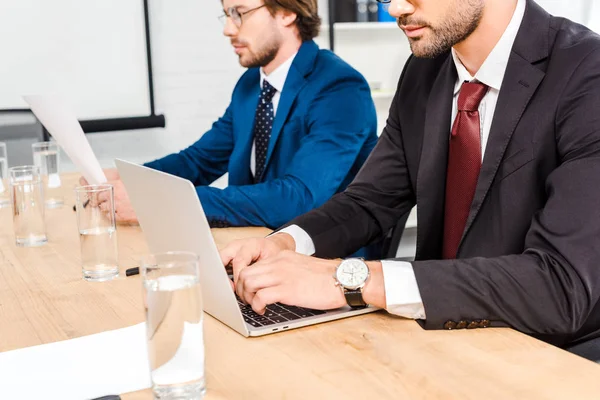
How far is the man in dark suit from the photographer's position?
1.07 m

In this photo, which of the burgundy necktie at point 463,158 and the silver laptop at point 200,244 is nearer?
the silver laptop at point 200,244

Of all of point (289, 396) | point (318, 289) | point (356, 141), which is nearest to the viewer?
point (289, 396)

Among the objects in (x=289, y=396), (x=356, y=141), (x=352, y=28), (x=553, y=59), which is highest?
(x=352, y=28)

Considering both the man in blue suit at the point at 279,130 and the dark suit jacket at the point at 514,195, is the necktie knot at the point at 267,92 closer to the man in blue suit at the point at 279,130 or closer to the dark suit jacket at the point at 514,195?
the man in blue suit at the point at 279,130

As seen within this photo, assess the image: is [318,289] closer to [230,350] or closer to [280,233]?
[230,350]

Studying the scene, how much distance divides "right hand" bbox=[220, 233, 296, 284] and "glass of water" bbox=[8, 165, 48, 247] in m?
0.58

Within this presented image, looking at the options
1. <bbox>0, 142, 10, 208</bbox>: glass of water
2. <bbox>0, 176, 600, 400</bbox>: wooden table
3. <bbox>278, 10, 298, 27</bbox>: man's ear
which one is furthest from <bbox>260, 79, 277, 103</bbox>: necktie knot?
<bbox>0, 176, 600, 400</bbox>: wooden table

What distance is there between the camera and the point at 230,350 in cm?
95

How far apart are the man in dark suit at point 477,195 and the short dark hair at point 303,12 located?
2.60ft

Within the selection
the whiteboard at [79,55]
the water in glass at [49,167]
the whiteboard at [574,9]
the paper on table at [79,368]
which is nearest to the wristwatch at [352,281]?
the paper on table at [79,368]

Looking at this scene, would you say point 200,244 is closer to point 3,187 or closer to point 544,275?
point 544,275

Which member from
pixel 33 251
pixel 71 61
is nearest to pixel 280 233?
pixel 33 251

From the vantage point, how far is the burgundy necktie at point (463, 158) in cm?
139

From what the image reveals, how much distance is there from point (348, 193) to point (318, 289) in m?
0.57
